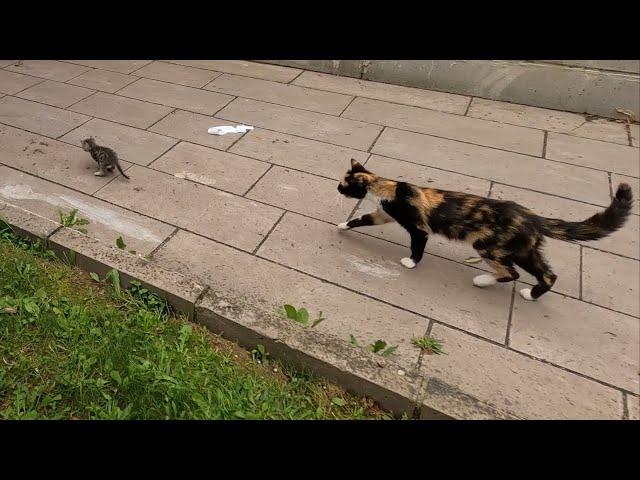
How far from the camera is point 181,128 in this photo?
5.19 metres

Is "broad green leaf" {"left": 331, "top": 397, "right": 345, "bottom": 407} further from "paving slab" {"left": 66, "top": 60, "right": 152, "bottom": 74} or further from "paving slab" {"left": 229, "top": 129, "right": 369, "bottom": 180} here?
"paving slab" {"left": 66, "top": 60, "right": 152, "bottom": 74}

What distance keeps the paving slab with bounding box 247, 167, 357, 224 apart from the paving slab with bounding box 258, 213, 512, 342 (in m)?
0.16

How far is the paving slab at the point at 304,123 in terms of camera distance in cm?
512

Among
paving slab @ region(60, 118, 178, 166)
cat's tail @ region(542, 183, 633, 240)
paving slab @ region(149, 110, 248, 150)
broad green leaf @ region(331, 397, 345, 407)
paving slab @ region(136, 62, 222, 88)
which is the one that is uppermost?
cat's tail @ region(542, 183, 633, 240)

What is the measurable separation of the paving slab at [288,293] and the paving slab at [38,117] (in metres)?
2.83

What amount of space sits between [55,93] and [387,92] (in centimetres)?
496

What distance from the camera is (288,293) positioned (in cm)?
317

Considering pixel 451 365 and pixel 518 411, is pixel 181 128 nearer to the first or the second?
pixel 451 365

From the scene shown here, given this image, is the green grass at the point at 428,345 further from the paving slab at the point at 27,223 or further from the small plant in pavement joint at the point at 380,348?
the paving slab at the point at 27,223

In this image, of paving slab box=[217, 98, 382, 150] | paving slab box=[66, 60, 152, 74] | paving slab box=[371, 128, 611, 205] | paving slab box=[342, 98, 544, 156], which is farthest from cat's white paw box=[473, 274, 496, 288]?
paving slab box=[66, 60, 152, 74]

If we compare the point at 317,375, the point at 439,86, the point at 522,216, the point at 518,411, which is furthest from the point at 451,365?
the point at 439,86

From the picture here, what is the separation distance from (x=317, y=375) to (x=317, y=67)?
18.6ft

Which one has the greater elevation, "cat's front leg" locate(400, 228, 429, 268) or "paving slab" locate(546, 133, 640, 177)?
"paving slab" locate(546, 133, 640, 177)

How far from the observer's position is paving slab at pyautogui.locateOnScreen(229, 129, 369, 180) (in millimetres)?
4594
